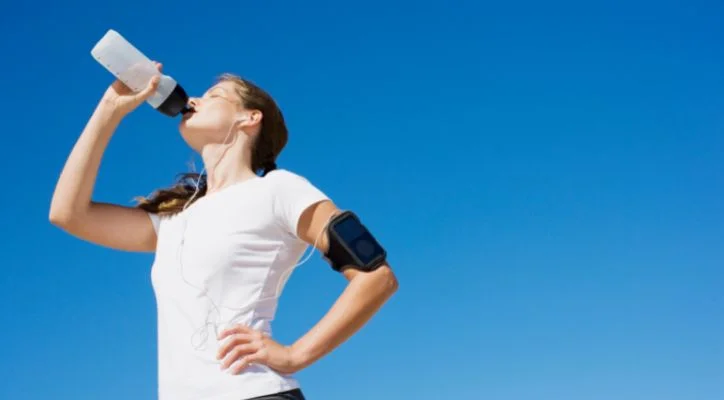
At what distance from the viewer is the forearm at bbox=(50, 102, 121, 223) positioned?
4.06 meters

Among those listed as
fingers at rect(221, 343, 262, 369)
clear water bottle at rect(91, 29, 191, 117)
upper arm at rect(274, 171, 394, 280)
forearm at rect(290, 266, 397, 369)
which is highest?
clear water bottle at rect(91, 29, 191, 117)

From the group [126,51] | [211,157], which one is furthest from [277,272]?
[126,51]

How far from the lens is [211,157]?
13.9ft

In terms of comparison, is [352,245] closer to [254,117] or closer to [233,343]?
[233,343]

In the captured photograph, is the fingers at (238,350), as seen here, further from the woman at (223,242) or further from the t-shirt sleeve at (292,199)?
the t-shirt sleeve at (292,199)

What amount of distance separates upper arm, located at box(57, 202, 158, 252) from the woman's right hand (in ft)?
1.62

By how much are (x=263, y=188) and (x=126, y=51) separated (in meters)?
1.14

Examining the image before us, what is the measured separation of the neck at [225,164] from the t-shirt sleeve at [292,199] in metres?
0.39

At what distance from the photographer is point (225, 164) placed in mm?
4195

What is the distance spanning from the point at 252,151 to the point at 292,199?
0.71 metres

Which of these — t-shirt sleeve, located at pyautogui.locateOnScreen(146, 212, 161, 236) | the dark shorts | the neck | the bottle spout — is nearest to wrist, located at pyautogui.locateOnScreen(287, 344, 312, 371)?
the dark shorts

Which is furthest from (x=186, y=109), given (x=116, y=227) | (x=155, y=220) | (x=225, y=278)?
(x=225, y=278)

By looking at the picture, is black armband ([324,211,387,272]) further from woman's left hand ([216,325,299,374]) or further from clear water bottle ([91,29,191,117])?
clear water bottle ([91,29,191,117])

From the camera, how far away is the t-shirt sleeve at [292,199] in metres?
3.73
